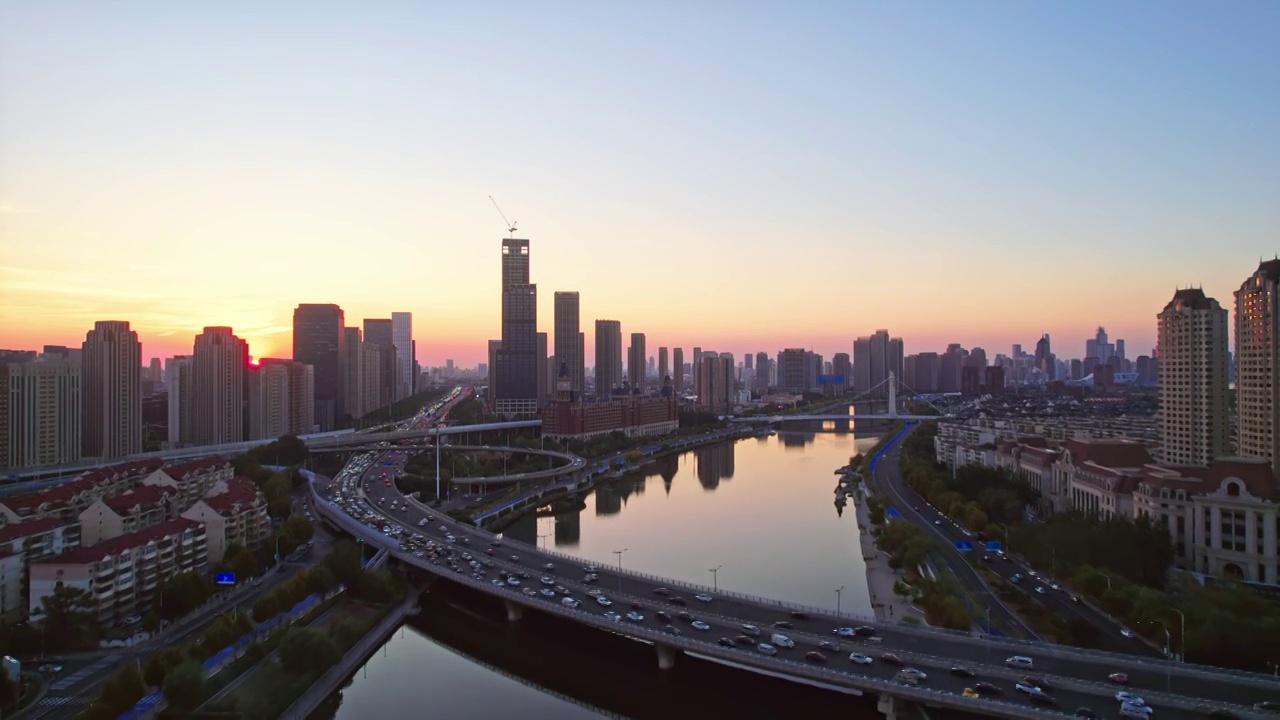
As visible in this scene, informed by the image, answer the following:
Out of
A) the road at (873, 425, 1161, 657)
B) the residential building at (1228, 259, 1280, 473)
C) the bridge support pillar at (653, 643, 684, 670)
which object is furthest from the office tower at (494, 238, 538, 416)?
the bridge support pillar at (653, 643, 684, 670)

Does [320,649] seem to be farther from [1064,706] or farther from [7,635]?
[1064,706]

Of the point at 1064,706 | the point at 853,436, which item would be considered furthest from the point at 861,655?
the point at 853,436

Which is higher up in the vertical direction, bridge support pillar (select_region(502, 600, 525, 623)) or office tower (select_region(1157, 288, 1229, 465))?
office tower (select_region(1157, 288, 1229, 465))

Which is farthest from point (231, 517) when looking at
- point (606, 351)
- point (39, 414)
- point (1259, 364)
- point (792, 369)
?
point (792, 369)

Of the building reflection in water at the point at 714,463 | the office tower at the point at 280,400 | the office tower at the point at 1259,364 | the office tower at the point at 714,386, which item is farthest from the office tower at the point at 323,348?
the office tower at the point at 1259,364

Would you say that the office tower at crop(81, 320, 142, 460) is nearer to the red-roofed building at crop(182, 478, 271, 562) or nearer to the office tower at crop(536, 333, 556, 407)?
the red-roofed building at crop(182, 478, 271, 562)

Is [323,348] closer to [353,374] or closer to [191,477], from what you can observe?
[353,374]

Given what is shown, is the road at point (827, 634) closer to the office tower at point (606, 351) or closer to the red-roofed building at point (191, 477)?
the red-roofed building at point (191, 477)
